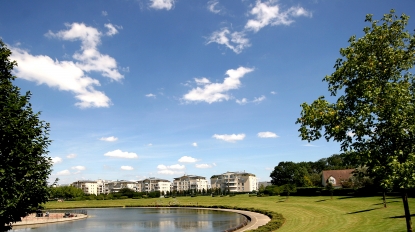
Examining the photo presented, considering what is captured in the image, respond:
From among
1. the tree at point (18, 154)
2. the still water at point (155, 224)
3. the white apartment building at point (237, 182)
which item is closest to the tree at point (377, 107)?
the tree at point (18, 154)

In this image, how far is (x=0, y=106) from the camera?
1622cm

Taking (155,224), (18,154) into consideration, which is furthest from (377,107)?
(155,224)

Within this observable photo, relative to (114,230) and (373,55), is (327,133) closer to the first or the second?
(373,55)

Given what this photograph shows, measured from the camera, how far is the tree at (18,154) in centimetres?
1547

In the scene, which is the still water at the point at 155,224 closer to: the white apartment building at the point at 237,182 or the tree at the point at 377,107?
the tree at the point at 377,107

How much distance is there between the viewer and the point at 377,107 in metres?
13.3

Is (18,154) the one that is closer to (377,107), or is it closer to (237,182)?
(377,107)

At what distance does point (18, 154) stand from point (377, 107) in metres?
16.9

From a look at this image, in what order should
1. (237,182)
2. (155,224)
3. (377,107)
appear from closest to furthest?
(377,107) < (155,224) < (237,182)

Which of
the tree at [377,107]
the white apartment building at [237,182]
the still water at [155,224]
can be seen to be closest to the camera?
the tree at [377,107]

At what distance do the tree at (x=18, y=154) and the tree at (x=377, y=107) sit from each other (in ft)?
45.7

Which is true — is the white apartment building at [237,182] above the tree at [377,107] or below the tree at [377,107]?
below

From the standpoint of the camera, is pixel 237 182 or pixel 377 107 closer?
A: pixel 377 107

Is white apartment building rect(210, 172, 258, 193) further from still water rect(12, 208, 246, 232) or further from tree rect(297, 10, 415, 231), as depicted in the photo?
tree rect(297, 10, 415, 231)
